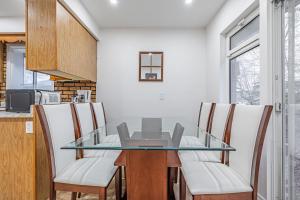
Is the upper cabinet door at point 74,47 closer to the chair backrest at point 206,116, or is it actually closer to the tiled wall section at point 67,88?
the tiled wall section at point 67,88

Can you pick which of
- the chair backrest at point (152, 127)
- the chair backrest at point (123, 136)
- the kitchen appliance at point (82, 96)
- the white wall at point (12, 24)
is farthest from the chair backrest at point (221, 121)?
the white wall at point (12, 24)

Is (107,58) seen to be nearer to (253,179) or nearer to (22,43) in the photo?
(22,43)

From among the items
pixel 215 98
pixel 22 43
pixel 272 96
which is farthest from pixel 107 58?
pixel 272 96

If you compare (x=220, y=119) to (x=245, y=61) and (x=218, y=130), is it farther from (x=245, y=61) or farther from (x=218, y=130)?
(x=245, y=61)

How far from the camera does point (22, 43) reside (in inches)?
150

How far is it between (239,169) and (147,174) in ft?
2.16

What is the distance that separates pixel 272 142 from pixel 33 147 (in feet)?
7.17

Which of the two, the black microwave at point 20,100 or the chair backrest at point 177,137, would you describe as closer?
the chair backrest at point 177,137

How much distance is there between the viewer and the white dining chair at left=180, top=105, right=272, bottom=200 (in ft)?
4.41

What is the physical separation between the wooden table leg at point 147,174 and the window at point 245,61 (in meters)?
1.49

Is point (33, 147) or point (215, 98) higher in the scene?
point (215, 98)

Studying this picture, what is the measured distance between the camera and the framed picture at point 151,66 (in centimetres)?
A: 400

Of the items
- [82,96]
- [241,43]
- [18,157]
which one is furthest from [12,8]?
[241,43]

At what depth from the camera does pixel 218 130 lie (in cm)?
214
